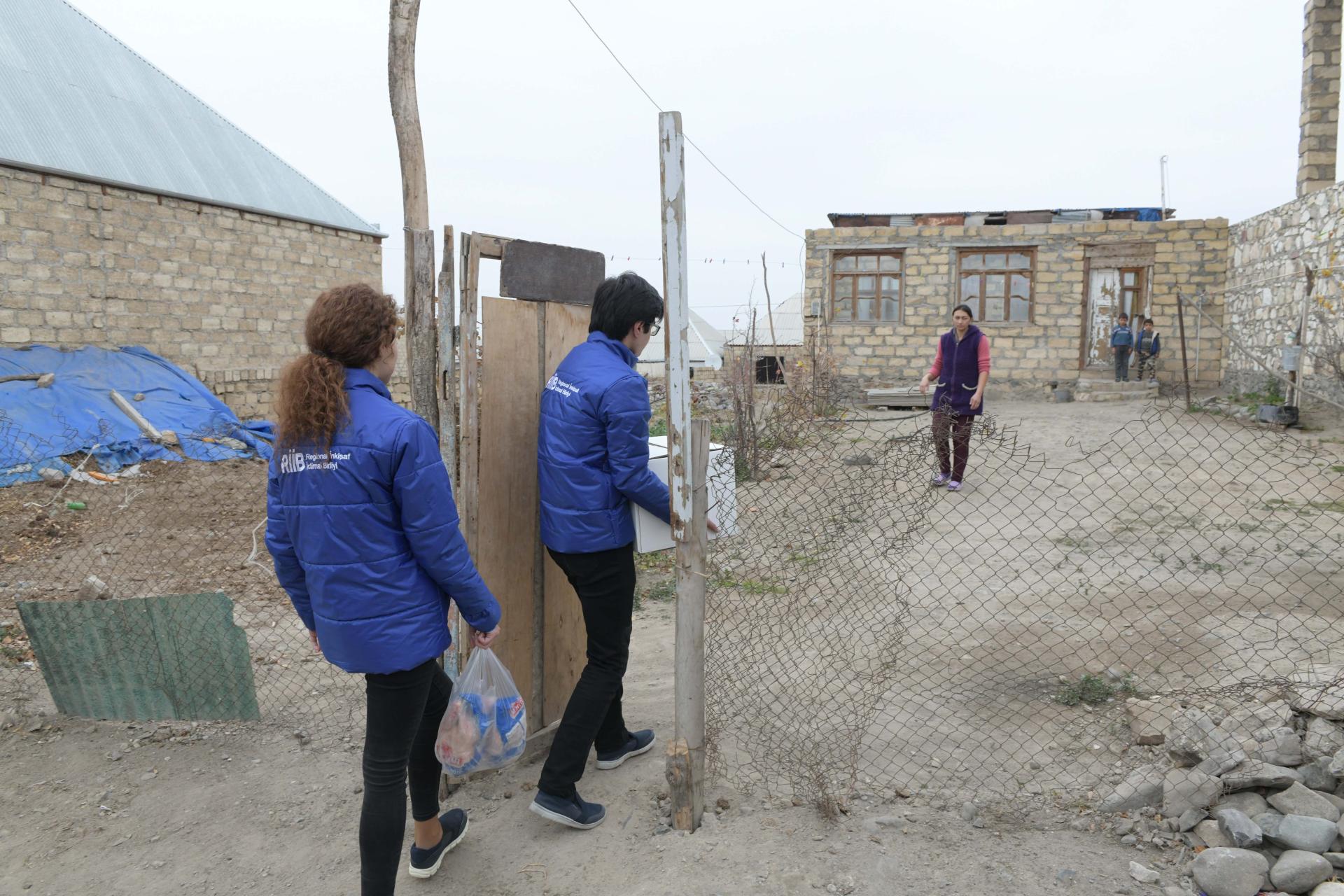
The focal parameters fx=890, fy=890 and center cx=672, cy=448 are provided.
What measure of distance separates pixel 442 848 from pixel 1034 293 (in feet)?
52.7

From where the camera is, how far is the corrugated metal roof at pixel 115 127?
36.9 ft

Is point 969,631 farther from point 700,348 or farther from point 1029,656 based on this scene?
point 700,348

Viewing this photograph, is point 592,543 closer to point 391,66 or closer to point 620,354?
point 620,354

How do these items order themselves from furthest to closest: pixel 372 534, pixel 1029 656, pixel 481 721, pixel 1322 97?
pixel 1322 97, pixel 1029 656, pixel 481 721, pixel 372 534

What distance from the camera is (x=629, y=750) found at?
3.20m

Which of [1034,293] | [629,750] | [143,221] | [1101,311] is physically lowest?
[629,750]

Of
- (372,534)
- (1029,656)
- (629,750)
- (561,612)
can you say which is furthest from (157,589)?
(1029,656)

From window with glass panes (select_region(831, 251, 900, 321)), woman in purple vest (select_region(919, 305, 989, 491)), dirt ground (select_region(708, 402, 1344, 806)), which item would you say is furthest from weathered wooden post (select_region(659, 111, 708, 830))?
window with glass panes (select_region(831, 251, 900, 321))

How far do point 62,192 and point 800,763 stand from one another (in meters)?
12.1

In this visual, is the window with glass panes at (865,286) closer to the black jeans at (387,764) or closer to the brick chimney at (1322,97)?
the brick chimney at (1322,97)

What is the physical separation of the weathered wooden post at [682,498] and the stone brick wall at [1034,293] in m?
14.6

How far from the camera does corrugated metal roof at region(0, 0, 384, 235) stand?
443 inches

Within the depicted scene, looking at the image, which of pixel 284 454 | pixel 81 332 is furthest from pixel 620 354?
pixel 81 332

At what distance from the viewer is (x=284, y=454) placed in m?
2.17
